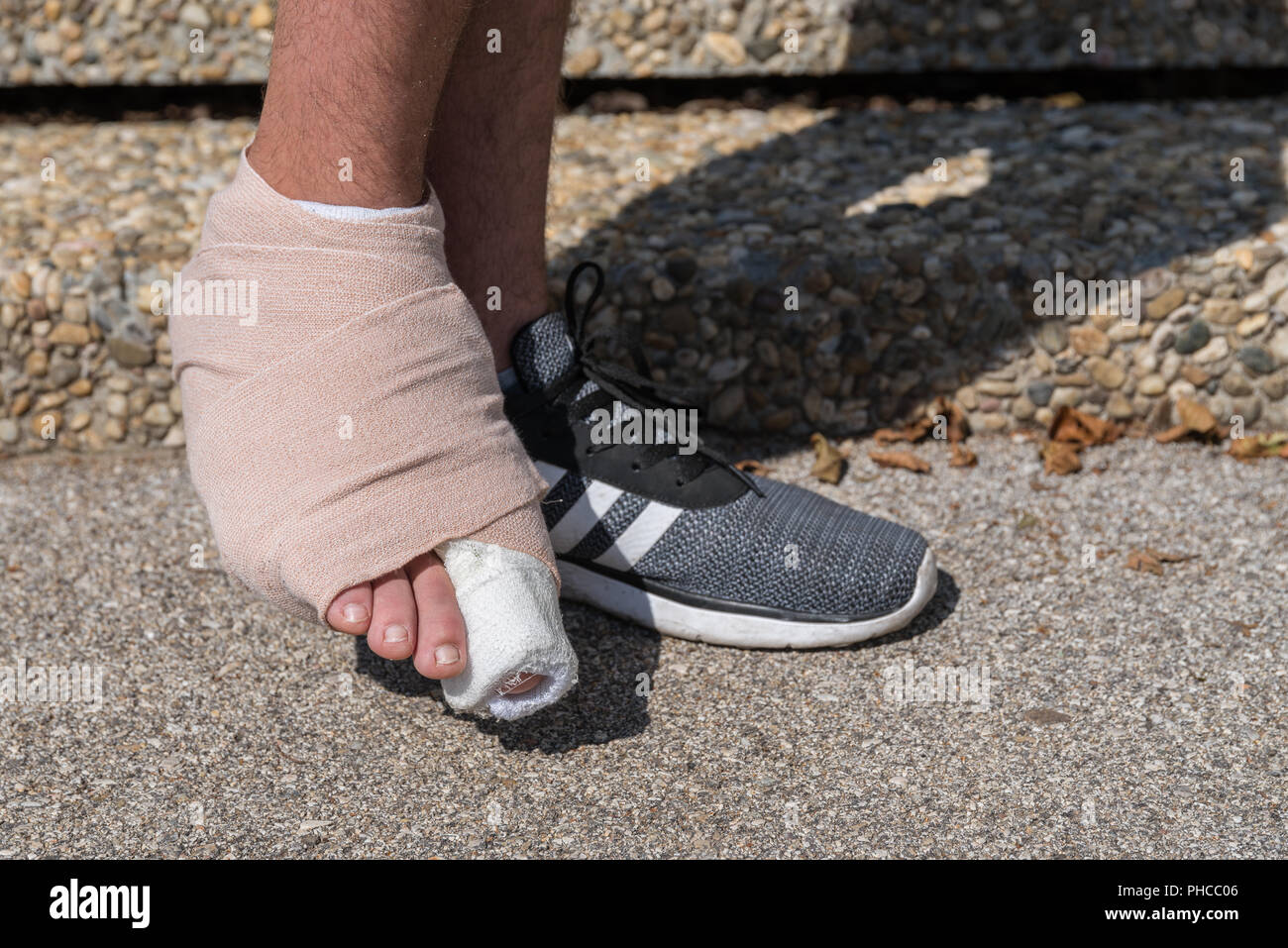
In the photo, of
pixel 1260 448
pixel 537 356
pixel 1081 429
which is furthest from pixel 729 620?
pixel 1260 448

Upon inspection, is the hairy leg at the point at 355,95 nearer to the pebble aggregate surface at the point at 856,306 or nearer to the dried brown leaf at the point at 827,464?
the pebble aggregate surface at the point at 856,306

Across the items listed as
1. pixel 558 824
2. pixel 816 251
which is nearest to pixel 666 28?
pixel 816 251

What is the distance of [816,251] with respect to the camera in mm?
2098

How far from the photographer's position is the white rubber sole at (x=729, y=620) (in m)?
1.58

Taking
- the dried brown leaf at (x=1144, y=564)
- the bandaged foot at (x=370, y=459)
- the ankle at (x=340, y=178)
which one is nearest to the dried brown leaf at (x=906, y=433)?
the dried brown leaf at (x=1144, y=564)

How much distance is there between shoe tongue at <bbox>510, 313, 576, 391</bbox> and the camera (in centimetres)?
161

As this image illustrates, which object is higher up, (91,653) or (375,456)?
(375,456)

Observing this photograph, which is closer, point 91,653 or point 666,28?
point 91,653

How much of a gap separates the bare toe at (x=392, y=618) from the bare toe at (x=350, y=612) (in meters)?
0.01

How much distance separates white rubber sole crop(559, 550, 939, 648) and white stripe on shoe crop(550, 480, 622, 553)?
0.20ft

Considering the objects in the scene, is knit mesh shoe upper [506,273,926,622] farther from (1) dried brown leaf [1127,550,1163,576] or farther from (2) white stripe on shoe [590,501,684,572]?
(1) dried brown leaf [1127,550,1163,576]

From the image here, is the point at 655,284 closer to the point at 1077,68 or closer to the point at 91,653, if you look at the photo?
the point at 91,653
